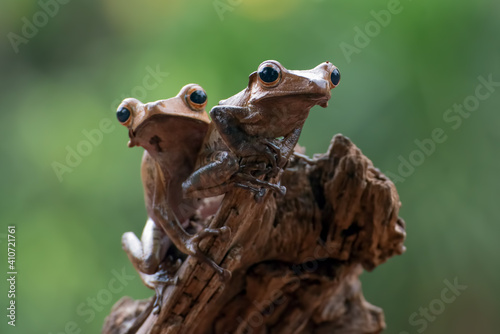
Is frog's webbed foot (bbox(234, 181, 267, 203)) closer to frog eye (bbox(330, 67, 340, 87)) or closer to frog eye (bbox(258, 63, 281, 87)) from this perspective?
frog eye (bbox(258, 63, 281, 87))

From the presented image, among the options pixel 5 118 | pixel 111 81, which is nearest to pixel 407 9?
pixel 111 81

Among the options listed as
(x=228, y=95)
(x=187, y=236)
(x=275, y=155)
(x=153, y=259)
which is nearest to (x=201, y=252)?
(x=187, y=236)

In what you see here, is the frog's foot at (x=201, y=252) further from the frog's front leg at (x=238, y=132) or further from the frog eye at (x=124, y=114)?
the frog eye at (x=124, y=114)

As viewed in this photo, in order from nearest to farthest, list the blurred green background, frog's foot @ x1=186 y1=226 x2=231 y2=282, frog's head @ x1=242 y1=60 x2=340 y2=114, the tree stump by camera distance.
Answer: frog's head @ x1=242 y1=60 x2=340 y2=114 → frog's foot @ x1=186 y1=226 x2=231 y2=282 → the tree stump → the blurred green background

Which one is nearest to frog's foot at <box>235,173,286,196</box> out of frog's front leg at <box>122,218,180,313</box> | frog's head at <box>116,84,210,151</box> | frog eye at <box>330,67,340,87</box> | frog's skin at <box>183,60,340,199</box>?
frog's skin at <box>183,60,340,199</box>

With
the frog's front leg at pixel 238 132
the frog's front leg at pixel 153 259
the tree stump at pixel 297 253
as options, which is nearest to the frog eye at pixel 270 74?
the frog's front leg at pixel 238 132

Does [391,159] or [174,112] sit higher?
[391,159]

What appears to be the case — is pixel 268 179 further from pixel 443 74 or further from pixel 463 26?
pixel 463 26

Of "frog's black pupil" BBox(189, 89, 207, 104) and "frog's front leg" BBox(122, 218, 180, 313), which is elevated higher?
"frog's black pupil" BBox(189, 89, 207, 104)
